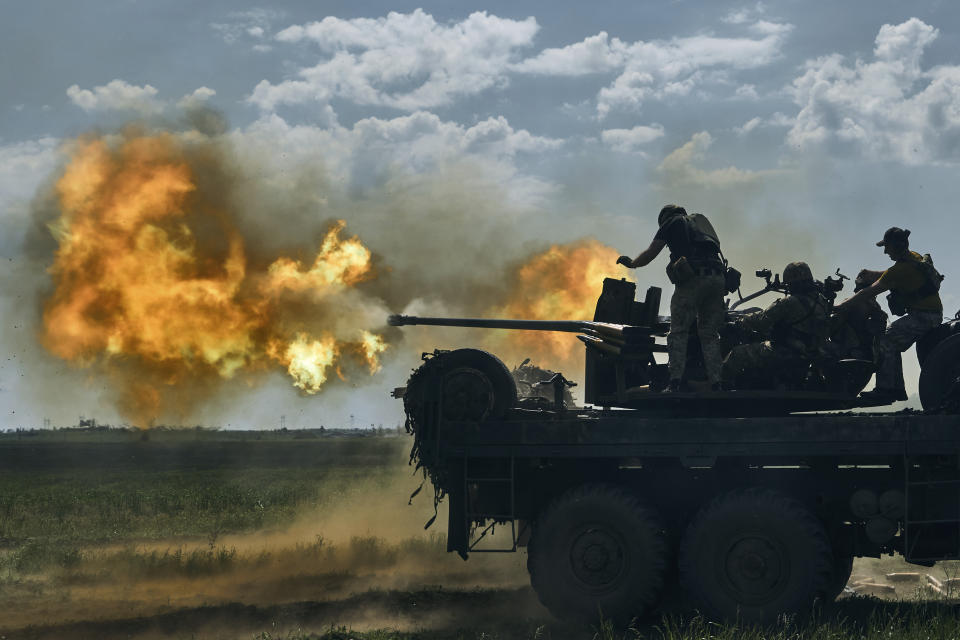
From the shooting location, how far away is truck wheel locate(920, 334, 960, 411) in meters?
10.5

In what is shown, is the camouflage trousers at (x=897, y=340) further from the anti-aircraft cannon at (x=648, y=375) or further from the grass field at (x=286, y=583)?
the grass field at (x=286, y=583)

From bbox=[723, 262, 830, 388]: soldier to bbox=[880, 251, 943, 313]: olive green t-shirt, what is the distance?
735 millimetres

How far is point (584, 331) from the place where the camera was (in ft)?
37.5

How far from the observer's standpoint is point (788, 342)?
1079 cm

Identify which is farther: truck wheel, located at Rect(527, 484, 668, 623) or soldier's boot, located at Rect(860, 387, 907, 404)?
soldier's boot, located at Rect(860, 387, 907, 404)

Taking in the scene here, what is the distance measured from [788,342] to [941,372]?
162 cm

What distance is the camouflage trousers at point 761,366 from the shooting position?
10719 mm

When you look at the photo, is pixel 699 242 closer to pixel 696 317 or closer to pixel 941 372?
pixel 696 317

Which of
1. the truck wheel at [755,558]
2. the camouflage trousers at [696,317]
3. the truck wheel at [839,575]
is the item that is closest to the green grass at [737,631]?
the truck wheel at [755,558]

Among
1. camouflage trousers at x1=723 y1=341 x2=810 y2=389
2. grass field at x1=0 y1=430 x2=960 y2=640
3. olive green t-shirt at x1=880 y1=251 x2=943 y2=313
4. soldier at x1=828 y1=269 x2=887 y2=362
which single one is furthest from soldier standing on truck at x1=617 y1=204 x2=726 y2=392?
grass field at x1=0 y1=430 x2=960 y2=640

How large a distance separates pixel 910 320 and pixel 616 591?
4367mm

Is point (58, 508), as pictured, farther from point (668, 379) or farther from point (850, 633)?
point (850, 633)

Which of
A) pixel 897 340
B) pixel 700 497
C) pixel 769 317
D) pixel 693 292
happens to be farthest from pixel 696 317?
pixel 897 340

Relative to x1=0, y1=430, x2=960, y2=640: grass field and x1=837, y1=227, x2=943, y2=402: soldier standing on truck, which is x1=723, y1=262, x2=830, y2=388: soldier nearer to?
x1=837, y1=227, x2=943, y2=402: soldier standing on truck
